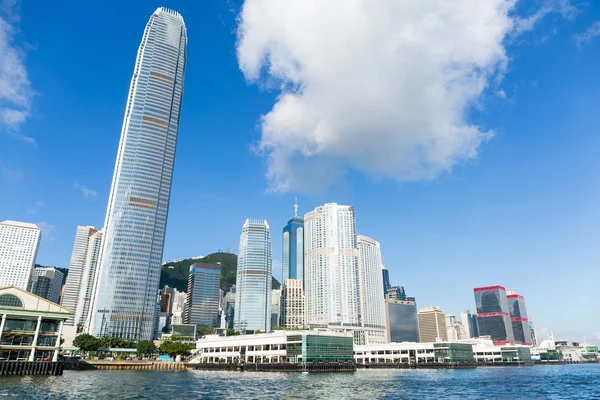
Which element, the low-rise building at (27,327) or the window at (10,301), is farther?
the window at (10,301)

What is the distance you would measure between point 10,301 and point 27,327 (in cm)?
865

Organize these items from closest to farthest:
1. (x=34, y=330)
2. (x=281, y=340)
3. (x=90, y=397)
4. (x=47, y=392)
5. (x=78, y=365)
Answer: (x=90, y=397) → (x=47, y=392) → (x=34, y=330) → (x=78, y=365) → (x=281, y=340)

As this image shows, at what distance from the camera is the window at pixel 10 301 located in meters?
121

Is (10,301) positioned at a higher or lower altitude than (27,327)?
higher

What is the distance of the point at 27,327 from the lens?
123 m

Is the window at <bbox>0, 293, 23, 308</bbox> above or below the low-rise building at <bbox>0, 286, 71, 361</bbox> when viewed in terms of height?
above

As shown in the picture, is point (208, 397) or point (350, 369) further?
point (350, 369)

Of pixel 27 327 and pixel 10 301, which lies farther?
pixel 27 327

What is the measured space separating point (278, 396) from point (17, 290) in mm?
90589

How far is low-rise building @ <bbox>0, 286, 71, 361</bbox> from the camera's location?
11962cm

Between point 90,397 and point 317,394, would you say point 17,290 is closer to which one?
point 90,397

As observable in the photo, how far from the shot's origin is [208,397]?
77.6 m

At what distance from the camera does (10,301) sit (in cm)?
12262

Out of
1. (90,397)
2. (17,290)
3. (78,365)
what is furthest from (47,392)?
(78,365)
